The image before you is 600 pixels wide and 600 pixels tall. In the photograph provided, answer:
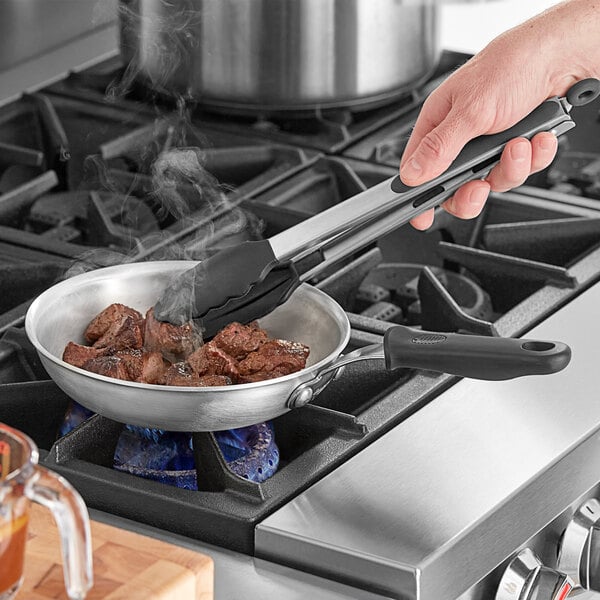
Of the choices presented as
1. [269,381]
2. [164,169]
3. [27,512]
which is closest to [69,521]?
[27,512]

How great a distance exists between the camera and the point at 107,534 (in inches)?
36.8

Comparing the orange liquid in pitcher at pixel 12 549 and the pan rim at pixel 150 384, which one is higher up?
the orange liquid in pitcher at pixel 12 549

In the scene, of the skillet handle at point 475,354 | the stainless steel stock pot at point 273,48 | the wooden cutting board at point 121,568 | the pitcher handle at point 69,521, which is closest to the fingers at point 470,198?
the skillet handle at point 475,354

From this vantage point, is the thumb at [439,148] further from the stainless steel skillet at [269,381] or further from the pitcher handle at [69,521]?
the pitcher handle at [69,521]

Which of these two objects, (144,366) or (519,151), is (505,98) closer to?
(519,151)

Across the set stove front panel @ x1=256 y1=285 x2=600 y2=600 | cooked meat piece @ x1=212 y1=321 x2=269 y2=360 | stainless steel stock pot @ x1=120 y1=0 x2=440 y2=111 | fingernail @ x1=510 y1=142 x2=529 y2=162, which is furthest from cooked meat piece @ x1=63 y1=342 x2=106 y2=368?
stainless steel stock pot @ x1=120 y1=0 x2=440 y2=111

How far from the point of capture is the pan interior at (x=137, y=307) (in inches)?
47.8

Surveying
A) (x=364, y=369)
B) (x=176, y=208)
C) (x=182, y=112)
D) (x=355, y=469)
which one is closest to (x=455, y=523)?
(x=355, y=469)

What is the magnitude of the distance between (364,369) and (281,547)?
28 cm

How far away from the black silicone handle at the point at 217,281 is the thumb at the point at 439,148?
0.51ft

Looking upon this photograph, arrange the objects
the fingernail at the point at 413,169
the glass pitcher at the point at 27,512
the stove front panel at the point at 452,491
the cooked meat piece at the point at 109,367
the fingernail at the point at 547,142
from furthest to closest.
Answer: the fingernail at the point at 547,142, the fingernail at the point at 413,169, the cooked meat piece at the point at 109,367, the stove front panel at the point at 452,491, the glass pitcher at the point at 27,512

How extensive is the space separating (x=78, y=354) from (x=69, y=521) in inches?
15.3

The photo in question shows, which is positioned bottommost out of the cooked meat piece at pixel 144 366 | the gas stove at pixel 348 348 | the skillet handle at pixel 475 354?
the gas stove at pixel 348 348

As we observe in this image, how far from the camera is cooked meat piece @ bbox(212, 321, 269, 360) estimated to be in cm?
118
